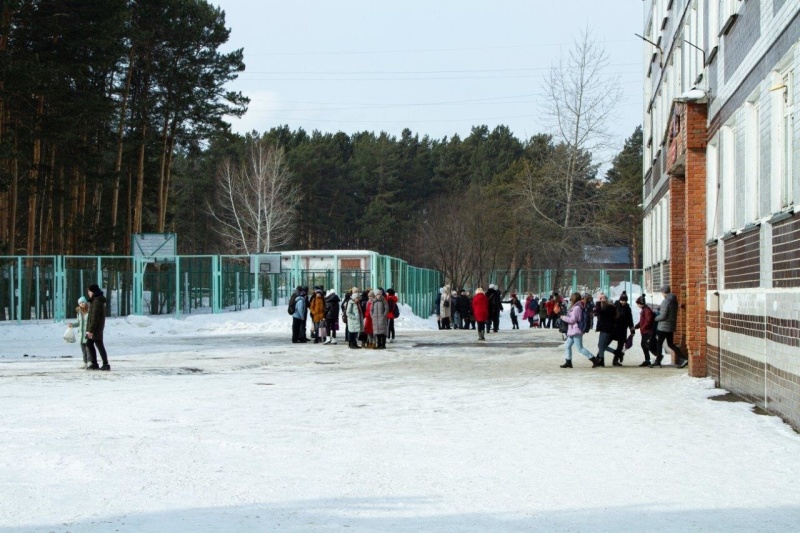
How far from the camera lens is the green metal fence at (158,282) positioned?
36.6 meters

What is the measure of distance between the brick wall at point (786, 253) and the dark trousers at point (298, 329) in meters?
18.0

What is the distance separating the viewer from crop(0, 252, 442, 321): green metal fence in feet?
120

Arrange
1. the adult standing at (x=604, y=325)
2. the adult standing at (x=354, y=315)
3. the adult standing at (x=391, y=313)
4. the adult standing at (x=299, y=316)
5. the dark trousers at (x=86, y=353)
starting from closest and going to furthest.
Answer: the dark trousers at (x=86, y=353) < the adult standing at (x=604, y=325) < the adult standing at (x=354, y=315) < the adult standing at (x=299, y=316) < the adult standing at (x=391, y=313)

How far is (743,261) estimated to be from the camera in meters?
13.5

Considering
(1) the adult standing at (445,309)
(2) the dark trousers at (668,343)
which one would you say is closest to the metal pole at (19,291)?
(1) the adult standing at (445,309)

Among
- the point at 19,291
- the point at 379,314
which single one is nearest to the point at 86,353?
the point at 379,314

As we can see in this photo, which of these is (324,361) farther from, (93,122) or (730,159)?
(93,122)

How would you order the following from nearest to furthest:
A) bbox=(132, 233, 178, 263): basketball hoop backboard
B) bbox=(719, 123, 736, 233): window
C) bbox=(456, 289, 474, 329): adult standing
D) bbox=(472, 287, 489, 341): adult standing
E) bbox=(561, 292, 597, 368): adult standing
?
1. bbox=(719, 123, 736, 233): window
2. bbox=(561, 292, 597, 368): adult standing
3. bbox=(472, 287, 489, 341): adult standing
4. bbox=(132, 233, 178, 263): basketball hoop backboard
5. bbox=(456, 289, 474, 329): adult standing

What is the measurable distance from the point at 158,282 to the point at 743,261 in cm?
3036

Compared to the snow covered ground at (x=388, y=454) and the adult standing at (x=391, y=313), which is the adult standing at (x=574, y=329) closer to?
the snow covered ground at (x=388, y=454)

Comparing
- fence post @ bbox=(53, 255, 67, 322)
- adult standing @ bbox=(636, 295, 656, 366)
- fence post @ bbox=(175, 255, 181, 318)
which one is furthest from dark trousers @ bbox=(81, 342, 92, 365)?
fence post @ bbox=(175, 255, 181, 318)

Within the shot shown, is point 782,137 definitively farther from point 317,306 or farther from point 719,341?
point 317,306

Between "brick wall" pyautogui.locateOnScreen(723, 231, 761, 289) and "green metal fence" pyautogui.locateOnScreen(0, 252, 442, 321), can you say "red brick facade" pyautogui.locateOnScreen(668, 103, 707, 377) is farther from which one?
"green metal fence" pyautogui.locateOnScreen(0, 252, 442, 321)

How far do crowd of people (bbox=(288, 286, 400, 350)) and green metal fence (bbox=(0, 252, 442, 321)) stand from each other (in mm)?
10662
